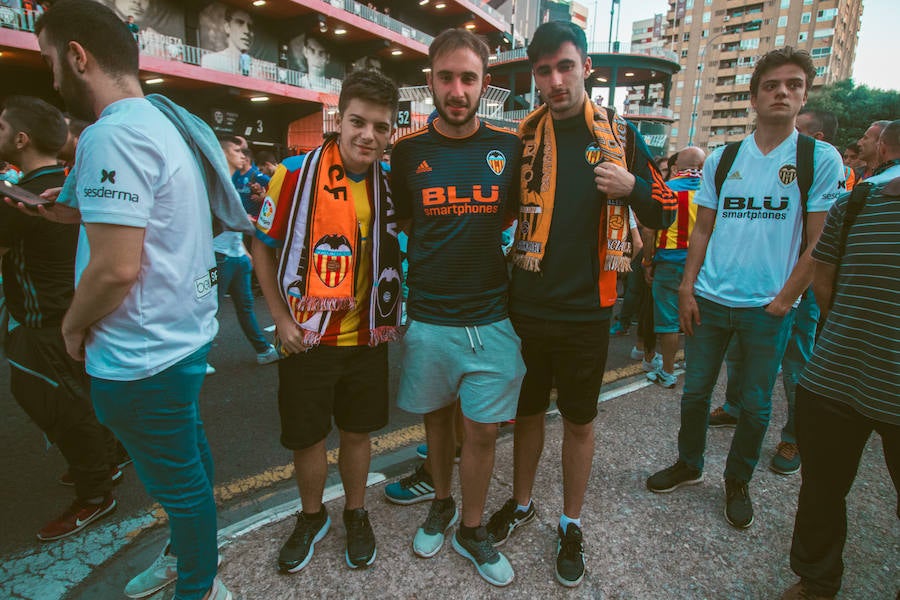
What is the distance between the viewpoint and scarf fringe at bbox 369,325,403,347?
223cm

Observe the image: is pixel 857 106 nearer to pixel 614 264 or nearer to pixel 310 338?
pixel 614 264

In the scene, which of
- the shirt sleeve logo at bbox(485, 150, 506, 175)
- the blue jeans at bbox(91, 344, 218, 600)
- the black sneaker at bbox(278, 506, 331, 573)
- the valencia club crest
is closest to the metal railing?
the shirt sleeve logo at bbox(485, 150, 506, 175)

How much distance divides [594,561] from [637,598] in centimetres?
24

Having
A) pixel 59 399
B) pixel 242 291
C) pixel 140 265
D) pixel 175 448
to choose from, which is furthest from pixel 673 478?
pixel 242 291

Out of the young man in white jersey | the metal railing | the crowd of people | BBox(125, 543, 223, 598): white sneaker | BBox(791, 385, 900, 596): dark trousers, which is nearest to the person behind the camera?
the young man in white jersey

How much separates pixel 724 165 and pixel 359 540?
2841 millimetres

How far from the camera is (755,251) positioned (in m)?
2.57

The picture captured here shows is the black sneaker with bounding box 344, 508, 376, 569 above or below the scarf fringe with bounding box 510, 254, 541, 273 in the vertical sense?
below

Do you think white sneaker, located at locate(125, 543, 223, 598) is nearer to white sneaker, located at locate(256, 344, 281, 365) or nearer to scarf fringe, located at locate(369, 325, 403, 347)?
scarf fringe, located at locate(369, 325, 403, 347)

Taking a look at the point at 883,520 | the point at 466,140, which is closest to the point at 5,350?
the point at 466,140

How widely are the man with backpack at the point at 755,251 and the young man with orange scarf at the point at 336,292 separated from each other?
179cm

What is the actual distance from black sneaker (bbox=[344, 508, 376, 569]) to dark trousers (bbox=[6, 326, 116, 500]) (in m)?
1.42

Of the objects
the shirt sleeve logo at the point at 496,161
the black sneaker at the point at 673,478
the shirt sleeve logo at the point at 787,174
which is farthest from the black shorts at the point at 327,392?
the shirt sleeve logo at the point at 787,174

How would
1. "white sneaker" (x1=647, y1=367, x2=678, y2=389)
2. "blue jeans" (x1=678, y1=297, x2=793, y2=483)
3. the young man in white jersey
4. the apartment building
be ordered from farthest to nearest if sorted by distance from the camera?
1. the apartment building
2. "white sneaker" (x1=647, y1=367, x2=678, y2=389)
3. "blue jeans" (x1=678, y1=297, x2=793, y2=483)
4. the young man in white jersey
